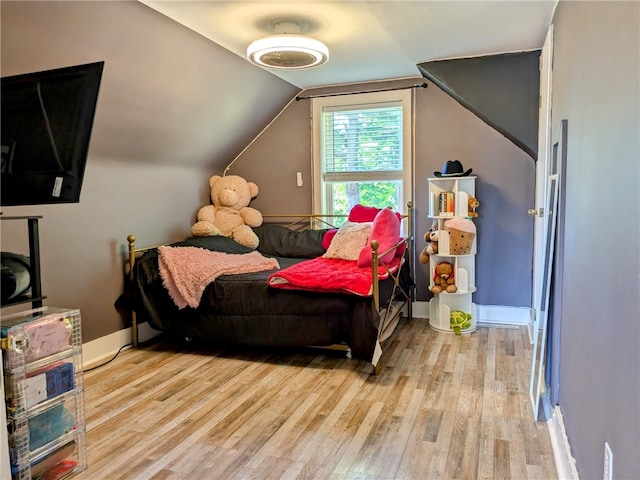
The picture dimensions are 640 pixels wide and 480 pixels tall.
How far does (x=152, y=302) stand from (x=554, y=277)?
2672 mm

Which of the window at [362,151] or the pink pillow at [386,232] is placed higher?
the window at [362,151]

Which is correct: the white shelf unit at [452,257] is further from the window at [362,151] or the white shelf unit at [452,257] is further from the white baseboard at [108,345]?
the white baseboard at [108,345]

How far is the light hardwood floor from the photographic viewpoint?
1983mm

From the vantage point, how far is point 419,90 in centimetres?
412

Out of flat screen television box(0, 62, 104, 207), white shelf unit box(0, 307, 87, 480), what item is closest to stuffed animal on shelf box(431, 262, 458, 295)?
white shelf unit box(0, 307, 87, 480)

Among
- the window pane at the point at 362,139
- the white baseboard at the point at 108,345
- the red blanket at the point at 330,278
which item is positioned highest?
the window pane at the point at 362,139

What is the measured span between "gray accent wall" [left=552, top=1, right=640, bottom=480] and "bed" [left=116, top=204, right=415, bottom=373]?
47.5 inches

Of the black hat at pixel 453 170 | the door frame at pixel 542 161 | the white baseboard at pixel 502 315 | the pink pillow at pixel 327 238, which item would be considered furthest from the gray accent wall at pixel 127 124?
the white baseboard at pixel 502 315

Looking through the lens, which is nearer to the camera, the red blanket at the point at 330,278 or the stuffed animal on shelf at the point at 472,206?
the red blanket at the point at 330,278

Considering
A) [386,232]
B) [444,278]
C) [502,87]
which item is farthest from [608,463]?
[502,87]

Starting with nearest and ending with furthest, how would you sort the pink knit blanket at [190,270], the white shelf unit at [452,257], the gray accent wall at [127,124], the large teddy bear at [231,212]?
the gray accent wall at [127,124] < the pink knit blanket at [190,270] < the white shelf unit at [452,257] < the large teddy bear at [231,212]

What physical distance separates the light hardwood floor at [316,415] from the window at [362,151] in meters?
1.56

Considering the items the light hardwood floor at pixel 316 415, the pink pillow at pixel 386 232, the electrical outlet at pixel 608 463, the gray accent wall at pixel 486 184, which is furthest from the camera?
the gray accent wall at pixel 486 184

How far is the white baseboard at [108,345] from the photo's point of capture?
3207mm
